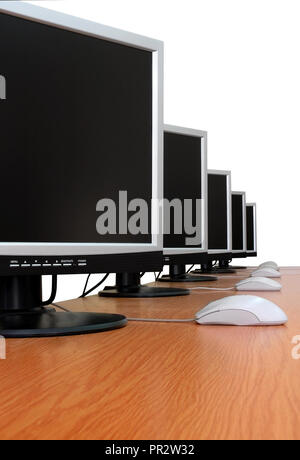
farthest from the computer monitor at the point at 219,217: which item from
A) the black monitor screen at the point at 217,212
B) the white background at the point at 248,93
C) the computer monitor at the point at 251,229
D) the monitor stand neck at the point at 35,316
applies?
the white background at the point at 248,93

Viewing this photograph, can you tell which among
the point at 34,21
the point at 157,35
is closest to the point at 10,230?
the point at 34,21

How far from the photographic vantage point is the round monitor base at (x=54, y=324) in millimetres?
1025

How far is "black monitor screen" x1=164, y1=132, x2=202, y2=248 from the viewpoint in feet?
7.28

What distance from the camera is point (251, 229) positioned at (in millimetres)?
5734

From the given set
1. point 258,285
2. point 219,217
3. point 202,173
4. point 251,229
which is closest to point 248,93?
point 251,229

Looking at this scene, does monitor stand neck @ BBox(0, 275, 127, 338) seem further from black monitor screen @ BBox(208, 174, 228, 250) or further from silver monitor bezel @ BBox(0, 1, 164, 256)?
black monitor screen @ BBox(208, 174, 228, 250)

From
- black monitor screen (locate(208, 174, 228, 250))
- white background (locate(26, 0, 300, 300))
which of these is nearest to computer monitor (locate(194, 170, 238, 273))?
black monitor screen (locate(208, 174, 228, 250))

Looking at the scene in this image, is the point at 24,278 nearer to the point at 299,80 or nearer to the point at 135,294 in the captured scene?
the point at 135,294

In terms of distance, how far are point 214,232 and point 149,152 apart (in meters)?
2.00

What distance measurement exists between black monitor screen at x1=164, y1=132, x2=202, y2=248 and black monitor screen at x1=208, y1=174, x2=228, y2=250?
2.93 feet

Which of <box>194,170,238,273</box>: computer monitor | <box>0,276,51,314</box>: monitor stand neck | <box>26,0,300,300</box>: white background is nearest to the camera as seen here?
<box>0,276,51,314</box>: monitor stand neck

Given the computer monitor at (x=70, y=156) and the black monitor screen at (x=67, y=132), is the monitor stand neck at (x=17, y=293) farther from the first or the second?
the black monitor screen at (x=67, y=132)
